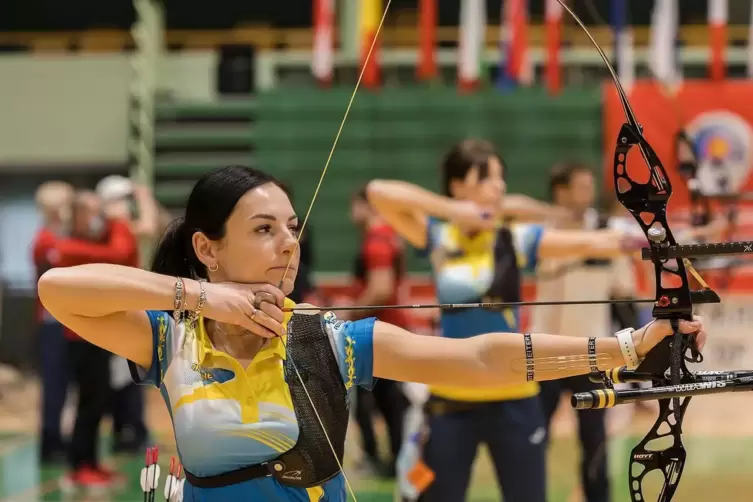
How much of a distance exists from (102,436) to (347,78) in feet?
15.9

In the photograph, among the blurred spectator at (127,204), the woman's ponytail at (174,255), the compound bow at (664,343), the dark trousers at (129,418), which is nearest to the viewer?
the compound bow at (664,343)

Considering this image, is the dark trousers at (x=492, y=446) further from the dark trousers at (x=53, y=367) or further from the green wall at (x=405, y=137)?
the green wall at (x=405, y=137)

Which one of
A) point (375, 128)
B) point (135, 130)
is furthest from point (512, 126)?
point (135, 130)

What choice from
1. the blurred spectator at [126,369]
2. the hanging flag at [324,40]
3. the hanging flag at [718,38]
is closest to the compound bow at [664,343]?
the blurred spectator at [126,369]

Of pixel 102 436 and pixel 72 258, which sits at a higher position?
pixel 72 258

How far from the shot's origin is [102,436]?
599cm

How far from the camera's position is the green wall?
924 cm

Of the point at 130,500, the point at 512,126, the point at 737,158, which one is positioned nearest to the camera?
the point at 130,500

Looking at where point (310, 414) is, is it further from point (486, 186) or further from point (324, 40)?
point (324, 40)

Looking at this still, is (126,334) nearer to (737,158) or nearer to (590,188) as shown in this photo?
(590,188)

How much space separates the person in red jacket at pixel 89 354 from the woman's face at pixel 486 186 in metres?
2.10

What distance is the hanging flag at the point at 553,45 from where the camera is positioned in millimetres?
8672

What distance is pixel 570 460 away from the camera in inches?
203

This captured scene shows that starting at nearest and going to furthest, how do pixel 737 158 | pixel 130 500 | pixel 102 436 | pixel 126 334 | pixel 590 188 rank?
pixel 126 334 → pixel 590 188 → pixel 130 500 → pixel 102 436 → pixel 737 158
